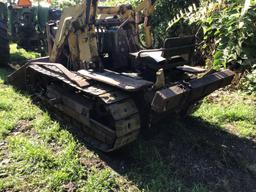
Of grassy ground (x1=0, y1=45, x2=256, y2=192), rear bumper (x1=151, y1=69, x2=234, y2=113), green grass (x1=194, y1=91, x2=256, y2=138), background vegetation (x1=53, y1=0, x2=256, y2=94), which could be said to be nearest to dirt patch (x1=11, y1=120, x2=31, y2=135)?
grassy ground (x1=0, y1=45, x2=256, y2=192)

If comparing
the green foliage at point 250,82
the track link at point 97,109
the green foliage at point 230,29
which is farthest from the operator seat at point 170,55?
the green foliage at point 250,82

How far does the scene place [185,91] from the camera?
403 centimetres

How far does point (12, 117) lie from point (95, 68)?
1.51 meters

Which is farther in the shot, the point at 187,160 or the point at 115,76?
the point at 115,76

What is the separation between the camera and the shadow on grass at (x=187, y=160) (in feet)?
12.4

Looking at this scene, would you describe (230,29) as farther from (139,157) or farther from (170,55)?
(139,157)

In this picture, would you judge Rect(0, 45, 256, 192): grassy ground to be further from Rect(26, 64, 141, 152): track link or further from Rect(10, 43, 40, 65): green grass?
Rect(10, 43, 40, 65): green grass

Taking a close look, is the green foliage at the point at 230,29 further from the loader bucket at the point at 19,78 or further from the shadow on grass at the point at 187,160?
the loader bucket at the point at 19,78

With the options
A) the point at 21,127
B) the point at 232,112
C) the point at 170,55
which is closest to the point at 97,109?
the point at 170,55

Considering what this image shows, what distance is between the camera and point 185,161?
4.14 metres

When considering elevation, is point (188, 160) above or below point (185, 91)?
below

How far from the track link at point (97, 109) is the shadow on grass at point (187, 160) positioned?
8.1 inches

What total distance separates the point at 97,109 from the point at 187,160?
4.16 feet

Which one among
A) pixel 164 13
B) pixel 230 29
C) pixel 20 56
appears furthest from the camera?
pixel 20 56
